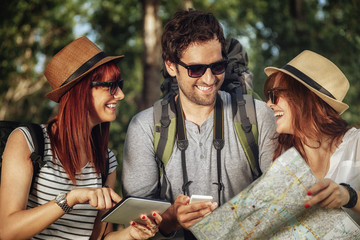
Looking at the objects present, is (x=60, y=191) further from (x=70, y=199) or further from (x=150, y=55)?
(x=150, y=55)

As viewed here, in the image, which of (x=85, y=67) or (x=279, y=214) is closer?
(x=279, y=214)

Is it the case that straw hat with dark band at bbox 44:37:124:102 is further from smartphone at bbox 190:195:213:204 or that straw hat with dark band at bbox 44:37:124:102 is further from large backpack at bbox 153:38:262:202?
smartphone at bbox 190:195:213:204

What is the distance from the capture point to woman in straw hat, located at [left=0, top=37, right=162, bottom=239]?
2928 millimetres

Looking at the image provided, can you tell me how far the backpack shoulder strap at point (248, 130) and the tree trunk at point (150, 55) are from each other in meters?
6.91

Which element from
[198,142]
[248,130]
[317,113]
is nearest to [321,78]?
[317,113]

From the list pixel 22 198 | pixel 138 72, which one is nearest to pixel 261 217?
pixel 22 198

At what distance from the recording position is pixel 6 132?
3377 millimetres

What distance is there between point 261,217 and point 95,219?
161 cm

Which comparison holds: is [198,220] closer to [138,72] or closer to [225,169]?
[225,169]

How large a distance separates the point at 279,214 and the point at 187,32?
2.04m

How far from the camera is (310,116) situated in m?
3.43

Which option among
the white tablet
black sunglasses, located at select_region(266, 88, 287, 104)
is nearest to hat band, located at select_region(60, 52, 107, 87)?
the white tablet

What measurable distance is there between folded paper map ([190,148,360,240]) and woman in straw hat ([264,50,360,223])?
26.1 inches

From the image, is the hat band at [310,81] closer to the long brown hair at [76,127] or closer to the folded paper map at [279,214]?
the folded paper map at [279,214]
